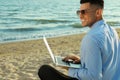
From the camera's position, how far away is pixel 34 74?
28.1 feet

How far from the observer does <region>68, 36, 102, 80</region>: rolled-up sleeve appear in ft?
9.50

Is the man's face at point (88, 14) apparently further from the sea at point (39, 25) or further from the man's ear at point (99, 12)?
the sea at point (39, 25)

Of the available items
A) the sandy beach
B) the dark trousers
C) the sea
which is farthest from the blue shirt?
the sea

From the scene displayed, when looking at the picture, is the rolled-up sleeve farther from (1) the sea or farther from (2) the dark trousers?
(1) the sea

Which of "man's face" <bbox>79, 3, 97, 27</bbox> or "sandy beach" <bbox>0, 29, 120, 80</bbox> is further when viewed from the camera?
"sandy beach" <bbox>0, 29, 120, 80</bbox>

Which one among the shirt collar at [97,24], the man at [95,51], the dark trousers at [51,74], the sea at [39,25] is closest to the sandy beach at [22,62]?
the sea at [39,25]

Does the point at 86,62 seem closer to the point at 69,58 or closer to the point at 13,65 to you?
the point at 69,58

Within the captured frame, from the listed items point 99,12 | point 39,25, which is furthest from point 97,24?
point 39,25

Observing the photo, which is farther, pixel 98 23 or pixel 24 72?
pixel 24 72

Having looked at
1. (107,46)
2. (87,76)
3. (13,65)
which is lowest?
(13,65)

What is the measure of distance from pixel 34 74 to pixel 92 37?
18.9 ft

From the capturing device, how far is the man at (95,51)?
2.91 m

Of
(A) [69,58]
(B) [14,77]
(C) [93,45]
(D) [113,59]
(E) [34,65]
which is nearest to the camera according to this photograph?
(C) [93,45]

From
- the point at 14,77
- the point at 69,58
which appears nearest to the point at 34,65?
the point at 14,77
